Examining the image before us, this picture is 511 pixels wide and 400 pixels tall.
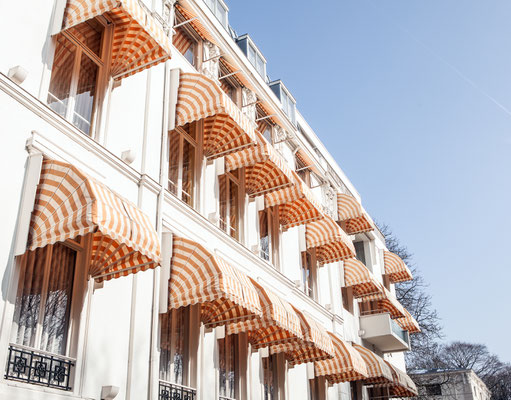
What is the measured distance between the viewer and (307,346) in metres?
13.8

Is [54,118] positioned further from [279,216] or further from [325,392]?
[325,392]

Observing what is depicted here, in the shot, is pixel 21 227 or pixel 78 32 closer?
pixel 21 227

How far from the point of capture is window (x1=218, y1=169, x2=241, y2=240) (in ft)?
46.4

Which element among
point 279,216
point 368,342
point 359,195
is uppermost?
point 359,195

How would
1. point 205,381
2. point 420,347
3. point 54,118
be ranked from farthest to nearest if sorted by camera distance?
point 420,347
point 205,381
point 54,118

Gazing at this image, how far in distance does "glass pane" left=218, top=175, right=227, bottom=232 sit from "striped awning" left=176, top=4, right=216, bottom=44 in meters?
3.58

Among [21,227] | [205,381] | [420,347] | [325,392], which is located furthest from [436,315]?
[21,227]

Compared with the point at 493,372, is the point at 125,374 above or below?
below

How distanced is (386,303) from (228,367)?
512 inches

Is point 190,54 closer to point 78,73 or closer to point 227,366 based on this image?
point 78,73

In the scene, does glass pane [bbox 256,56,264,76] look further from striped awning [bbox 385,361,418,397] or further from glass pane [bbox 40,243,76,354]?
striped awning [bbox 385,361,418,397]

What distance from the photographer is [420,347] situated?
111 ft

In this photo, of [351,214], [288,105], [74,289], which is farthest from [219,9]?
[74,289]

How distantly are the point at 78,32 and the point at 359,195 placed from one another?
21.0 meters
